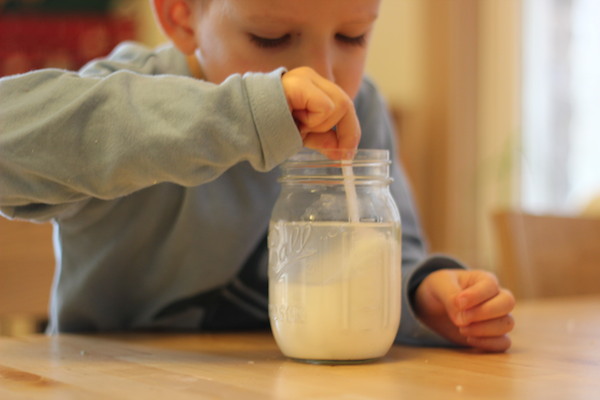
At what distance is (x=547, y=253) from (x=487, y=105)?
1.57m

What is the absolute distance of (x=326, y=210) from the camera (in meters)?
0.66

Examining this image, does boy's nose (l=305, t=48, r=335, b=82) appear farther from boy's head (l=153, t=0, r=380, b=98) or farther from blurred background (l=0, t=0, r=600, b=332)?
blurred background (l=0, t=0, r=600, b=332)

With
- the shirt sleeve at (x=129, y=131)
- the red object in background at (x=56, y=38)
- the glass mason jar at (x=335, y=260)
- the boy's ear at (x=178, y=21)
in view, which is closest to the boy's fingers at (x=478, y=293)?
the glass mason jar at (x=335, y=260)

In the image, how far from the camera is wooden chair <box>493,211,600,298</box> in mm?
1342

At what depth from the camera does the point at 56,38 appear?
10.3 feet

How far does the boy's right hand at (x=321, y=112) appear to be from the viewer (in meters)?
0.63

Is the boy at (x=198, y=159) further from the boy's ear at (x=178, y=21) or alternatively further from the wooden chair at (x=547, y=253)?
the wooden chair at (x=547, y=253)

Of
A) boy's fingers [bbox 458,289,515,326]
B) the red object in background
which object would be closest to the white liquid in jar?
boy's fingers [bbox 458,289,515,326]

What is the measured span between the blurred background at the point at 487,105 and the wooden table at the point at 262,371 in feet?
6.58

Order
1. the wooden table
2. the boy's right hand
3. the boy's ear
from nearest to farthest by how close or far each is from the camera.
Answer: the wooden table < the boy's right hand < the boy's ear

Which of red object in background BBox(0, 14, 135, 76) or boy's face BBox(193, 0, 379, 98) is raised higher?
red object in background BBox(0, 14, 135, 76)

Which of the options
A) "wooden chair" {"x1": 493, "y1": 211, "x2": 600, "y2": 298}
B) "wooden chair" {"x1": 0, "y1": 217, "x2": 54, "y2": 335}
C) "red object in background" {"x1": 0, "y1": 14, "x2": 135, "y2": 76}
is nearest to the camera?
"wooden chair" {"x1": 0, "y1": 217, "x2": 54, "y2": 335}

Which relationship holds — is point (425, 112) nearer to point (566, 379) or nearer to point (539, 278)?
point (539, 278)

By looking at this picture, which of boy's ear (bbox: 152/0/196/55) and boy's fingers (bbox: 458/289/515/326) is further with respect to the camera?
boy's ear (bbox: 152/0/196/55)
